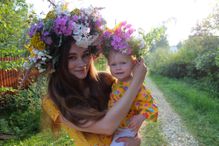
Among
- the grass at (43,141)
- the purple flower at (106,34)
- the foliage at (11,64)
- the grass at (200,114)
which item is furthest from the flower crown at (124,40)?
the grass at (200,114)

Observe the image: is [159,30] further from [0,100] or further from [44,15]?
[0,100]

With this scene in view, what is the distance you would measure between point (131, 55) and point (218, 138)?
5044 mm

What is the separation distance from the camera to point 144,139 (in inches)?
277

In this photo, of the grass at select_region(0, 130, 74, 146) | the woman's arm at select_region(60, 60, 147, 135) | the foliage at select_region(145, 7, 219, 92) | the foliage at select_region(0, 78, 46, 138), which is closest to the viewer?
the woman's arm at select_region(60, 60, 147, 135)

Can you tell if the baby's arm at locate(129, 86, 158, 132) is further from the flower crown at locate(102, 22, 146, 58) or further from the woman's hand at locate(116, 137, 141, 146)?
the flower crown at locate(102, 22, 146, 58)

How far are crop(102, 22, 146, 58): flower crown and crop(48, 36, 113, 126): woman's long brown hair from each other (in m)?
0.26

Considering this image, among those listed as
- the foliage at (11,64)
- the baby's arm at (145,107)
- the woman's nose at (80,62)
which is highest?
the woman's nose at (80,62)

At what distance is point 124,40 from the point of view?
2416mm

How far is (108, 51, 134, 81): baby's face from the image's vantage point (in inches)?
97.8

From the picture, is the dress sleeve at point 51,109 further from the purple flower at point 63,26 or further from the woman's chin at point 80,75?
the purple flower at point 63,26

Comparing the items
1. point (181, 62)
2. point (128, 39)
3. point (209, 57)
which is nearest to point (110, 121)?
point (128, 39)

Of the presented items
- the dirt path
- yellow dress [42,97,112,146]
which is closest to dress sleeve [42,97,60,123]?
yellow dress [42,97,112,146]

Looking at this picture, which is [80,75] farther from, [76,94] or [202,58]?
[202,58]

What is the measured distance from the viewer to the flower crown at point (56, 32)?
223cm
